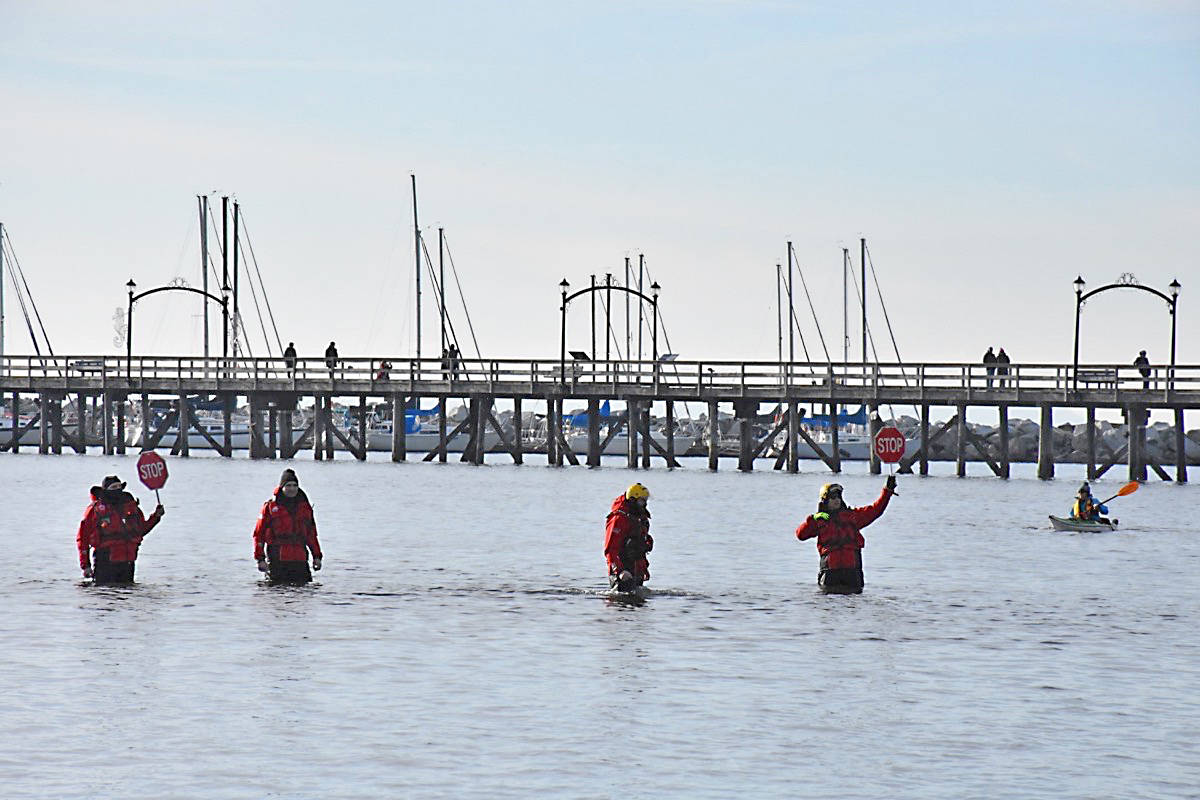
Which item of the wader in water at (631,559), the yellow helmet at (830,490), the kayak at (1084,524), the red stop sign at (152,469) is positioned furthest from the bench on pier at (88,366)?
the yellow helmet at (830,490)

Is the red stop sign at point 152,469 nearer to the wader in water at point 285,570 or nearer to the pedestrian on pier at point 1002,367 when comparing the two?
the wader in water at point 285,570

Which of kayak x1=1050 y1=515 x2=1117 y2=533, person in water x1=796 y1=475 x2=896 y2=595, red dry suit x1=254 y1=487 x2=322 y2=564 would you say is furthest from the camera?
kayak x1=1050 y1=515 x2=1117 y2=533

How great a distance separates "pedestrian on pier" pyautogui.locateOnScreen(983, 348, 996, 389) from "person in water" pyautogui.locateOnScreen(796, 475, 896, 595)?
112ft

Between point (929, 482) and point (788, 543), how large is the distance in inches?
1118

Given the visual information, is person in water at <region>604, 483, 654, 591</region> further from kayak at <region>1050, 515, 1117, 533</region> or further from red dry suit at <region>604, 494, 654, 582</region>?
kayak at <region>1050, 515, 1117, 533</region>

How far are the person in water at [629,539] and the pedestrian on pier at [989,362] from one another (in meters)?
36.5

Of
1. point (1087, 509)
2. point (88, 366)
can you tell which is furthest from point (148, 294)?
point (1087, 509)

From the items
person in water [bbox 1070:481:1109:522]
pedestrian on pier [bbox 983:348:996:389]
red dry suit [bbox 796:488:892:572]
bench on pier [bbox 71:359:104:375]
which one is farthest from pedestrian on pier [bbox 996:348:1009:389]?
red dry suit [bbox 796:488:892:572]

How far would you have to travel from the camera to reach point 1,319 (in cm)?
9456

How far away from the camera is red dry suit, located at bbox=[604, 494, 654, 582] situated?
22594mm

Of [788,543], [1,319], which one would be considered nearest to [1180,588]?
[788,543]

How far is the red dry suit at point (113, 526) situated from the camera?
22.8m

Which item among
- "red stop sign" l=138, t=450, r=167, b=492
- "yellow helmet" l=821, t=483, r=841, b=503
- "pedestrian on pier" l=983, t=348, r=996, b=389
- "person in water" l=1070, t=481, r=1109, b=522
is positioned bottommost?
"person in water" l=1070, t=481, r=1109, b=522

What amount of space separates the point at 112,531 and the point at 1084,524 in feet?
68.6
